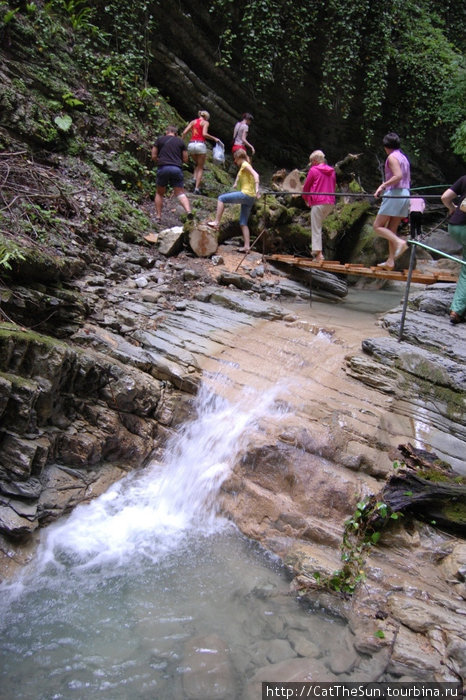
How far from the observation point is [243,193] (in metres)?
8.93

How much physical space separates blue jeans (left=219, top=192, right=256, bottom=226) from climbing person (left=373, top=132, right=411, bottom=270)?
9.36 ft

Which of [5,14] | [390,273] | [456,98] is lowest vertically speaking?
[390,273]

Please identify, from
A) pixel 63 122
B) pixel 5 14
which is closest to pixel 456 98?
pixel 63 122

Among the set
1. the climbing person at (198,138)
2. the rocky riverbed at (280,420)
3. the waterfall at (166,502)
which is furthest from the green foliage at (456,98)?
the waterfall at (166,502)

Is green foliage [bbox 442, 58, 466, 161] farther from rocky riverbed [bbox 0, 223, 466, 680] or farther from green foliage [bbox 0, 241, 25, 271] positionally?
green foliage [bbox 0, 241, 25, 271]

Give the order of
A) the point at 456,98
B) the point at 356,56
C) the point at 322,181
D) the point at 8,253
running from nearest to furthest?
the point at 8,253
the point at 322,181
the point at 356,56
the point at 456,98

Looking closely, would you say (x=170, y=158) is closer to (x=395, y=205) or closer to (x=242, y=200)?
(x=242, y=200)

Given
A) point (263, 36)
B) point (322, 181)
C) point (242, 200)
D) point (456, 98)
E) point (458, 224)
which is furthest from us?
point (456, 98)

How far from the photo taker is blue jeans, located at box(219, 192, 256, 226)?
29.4 ft

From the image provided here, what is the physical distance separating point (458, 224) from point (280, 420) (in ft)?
11.7

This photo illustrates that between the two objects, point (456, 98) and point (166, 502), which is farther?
point (456, 98)

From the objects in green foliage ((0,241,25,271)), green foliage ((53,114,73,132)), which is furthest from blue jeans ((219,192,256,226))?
green foliage ((0,241,25,271))

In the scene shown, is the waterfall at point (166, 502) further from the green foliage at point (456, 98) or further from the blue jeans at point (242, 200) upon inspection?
the green foliage at point (456, 98)

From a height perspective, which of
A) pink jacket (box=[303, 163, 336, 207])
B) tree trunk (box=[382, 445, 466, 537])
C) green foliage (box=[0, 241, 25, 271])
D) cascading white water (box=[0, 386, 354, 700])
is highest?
pink jacket (box=[303, 163, 336, 207])
